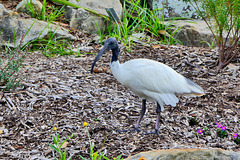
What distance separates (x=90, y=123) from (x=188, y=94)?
48.6 inches

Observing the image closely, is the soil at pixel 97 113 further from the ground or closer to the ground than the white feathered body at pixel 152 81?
closer to the ground

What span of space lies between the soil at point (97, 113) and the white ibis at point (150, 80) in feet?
1.10

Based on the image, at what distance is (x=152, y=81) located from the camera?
12.2ft

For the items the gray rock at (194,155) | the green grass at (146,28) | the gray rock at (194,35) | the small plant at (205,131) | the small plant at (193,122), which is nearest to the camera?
the gray rock at (194,155)

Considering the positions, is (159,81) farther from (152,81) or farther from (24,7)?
(24,7)

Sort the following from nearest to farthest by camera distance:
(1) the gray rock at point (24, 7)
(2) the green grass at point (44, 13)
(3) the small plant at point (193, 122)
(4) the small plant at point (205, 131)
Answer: (4) the small plant at point (205, 131) → (3) the small plant at point (193, 122) → (2) the green grass at point (44, 13) → (1) the gray rock at point (24, 7)

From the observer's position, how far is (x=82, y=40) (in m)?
6.55

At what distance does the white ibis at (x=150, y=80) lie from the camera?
3670 mm

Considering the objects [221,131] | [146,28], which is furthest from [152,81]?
[146,28]

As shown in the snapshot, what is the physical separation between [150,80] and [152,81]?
3 cm

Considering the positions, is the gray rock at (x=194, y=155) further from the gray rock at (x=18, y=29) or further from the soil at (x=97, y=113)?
the gray rock at (x=18, y=29)

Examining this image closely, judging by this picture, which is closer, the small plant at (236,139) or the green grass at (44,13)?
the small plant at (236,139)

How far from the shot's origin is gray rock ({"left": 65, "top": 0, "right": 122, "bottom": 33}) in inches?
269

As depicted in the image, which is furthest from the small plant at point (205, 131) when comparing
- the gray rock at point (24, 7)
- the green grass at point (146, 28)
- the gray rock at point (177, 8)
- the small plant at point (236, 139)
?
the gray rock at point (24, 7)
